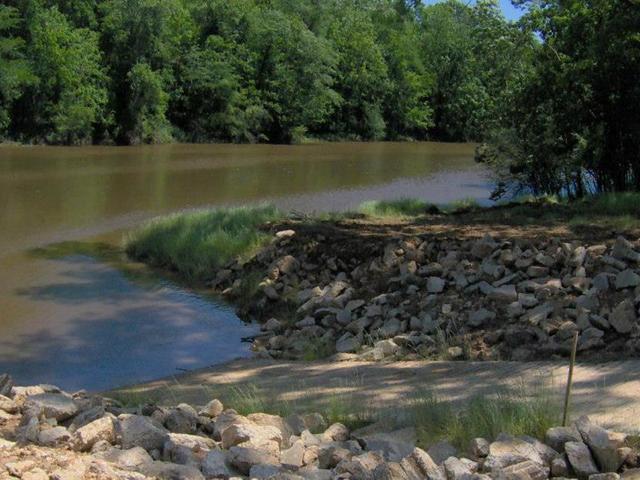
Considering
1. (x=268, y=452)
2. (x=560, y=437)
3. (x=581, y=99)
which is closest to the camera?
(x=560, y=437)

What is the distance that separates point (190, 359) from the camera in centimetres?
1074

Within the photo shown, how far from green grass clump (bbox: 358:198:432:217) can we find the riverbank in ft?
4.90

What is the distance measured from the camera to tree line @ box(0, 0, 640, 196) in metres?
19.2

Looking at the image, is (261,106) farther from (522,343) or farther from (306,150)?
(522,343)

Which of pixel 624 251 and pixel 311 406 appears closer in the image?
pixel 311 406

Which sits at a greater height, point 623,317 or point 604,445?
point 623,317

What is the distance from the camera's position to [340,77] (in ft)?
221

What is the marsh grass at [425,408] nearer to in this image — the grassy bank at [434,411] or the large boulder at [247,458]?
the grassy bank at [434,411]

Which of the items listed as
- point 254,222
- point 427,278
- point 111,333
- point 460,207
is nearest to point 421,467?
point 427,278

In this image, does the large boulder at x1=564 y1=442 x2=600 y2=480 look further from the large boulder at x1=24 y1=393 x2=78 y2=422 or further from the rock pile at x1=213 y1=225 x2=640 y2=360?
the large boulder at x1=24 y1=393 x2=78 y2=422

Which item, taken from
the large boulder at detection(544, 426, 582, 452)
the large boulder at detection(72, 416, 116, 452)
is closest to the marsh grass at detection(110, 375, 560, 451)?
the large boulder at detection(544, 426, 582, 452)

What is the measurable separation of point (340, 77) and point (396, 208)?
4933cm

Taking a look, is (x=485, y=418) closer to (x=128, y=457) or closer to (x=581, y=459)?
(x=581, y=459)

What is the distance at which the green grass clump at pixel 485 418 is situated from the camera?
18.4 feet
